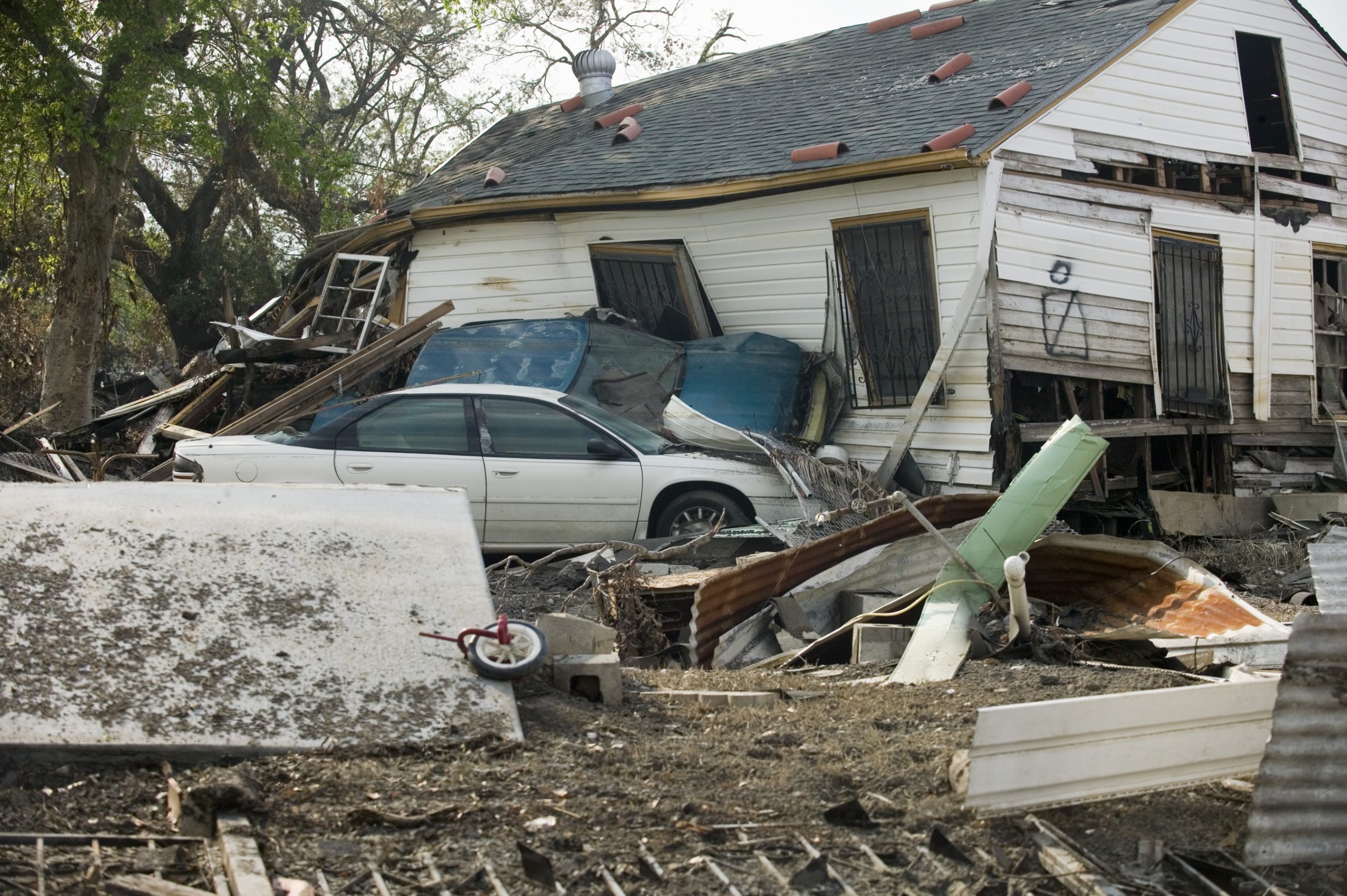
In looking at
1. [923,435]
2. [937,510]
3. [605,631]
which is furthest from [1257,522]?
[605,631]

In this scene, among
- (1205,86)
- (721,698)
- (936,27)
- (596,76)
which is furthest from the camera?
(596,76)

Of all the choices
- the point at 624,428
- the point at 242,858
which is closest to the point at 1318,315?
the point at 624,428

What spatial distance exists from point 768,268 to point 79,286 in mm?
9792

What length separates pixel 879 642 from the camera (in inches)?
255

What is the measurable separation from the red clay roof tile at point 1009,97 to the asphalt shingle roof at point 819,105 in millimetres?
61

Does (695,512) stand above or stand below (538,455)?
below

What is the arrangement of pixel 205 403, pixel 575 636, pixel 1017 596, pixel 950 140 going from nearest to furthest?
pixel 575 636, pixel 1017 596, pixel 950 140, pixel 205 403

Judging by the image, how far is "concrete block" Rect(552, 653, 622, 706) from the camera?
4.79 meters

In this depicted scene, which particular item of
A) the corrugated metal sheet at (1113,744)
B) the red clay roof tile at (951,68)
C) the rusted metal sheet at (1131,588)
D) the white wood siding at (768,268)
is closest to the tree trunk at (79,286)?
the white wood siding at (768,268)

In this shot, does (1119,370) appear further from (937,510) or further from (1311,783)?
(1311,783)

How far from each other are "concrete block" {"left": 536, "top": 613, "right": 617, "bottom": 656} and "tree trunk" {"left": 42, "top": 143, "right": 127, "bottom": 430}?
44.5 ft

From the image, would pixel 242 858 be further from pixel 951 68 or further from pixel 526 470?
pixel 951 68

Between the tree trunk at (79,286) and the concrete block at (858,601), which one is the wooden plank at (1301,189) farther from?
the tree trunk at (79,286)

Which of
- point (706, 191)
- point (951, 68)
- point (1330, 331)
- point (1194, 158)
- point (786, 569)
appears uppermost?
point (951, 68)
